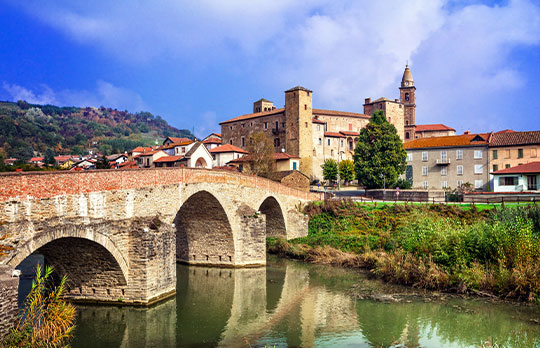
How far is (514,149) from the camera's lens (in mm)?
46000

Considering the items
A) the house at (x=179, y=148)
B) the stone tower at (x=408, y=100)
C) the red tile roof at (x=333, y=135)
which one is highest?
the stone tower at (x=408, y=100)

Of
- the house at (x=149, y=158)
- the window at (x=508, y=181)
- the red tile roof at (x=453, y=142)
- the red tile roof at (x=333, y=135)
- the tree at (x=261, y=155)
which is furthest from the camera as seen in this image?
the red tile roof at (x=333, y=135)

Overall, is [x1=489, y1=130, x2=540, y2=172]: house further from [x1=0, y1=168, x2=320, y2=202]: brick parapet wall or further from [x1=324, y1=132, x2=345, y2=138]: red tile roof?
[x1=0, y1=168, x2=320, y2=202]: brick parapet wall

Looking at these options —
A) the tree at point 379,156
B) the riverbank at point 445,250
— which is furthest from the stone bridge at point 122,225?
the tree at point 379,156

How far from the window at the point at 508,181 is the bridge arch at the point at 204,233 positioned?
25.4 meters

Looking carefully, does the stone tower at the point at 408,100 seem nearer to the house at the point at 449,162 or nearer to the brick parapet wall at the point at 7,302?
the house at the point at 449,162

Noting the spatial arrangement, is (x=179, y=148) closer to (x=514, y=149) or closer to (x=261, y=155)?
(x=261, y=155)

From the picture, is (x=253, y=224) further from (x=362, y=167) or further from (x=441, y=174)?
(x=441, y=174)

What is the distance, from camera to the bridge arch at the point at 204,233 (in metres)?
24.4

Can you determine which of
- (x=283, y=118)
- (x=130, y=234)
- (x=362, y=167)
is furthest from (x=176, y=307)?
(x=283, y=118)

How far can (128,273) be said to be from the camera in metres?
16.7

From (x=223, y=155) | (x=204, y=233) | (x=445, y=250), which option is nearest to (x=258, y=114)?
(x=223, y=155)

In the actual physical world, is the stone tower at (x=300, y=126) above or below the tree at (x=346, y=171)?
above

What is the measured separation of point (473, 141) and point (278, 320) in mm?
39493
